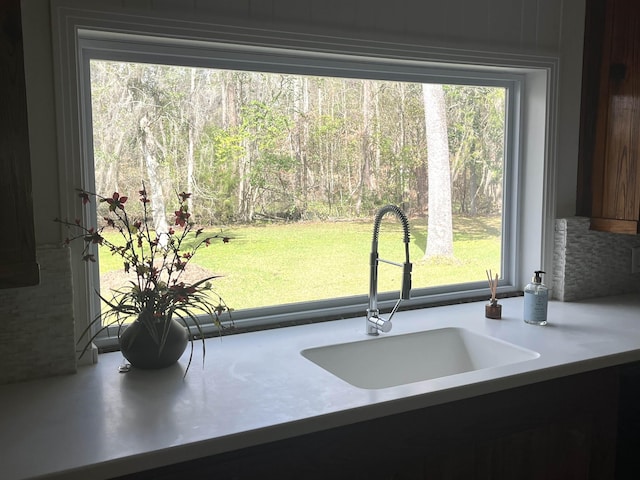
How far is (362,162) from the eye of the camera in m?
2.31

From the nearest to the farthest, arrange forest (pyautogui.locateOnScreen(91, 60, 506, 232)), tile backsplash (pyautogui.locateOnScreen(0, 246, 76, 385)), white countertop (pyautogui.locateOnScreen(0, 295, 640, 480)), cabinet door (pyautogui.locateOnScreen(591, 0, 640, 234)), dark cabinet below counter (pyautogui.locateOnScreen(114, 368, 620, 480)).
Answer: white countertop (pyautogui.locateOnScreen(0, 295, 640, 480)) < dark cabinet below counter (pyautogui.locateOnScreen(114, 368, 620, 480)) < tile backsplash (pyautogui.locateOnScreen(0, 246, 76, 385)) < forest (pyautogui.locateOnScreen(91, 60, 506, 232)) < cabinet door (pyautogui.locateOnScreen(591, 0, 640, 234))

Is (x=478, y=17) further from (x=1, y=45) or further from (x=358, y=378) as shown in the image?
(x=1, y=45)

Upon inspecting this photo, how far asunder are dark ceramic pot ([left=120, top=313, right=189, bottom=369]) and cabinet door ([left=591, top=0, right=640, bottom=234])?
1706mm

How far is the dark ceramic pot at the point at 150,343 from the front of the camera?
166cm

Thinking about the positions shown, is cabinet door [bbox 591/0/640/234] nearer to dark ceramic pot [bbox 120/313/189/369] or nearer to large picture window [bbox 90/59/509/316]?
large picture window [bbox 90/59/509/316]

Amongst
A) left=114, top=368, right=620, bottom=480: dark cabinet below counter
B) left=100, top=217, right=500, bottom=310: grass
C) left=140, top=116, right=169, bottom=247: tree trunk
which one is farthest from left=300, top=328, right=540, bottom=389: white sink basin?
left=140, top=116, right=169, bottom=247: tree trunk

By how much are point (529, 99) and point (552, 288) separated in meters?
0.77

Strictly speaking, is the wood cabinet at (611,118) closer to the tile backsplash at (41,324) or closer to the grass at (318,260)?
the grass at (318,260)

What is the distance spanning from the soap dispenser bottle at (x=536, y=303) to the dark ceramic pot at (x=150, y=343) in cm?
121

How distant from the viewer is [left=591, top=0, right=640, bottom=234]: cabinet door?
233 centimetres

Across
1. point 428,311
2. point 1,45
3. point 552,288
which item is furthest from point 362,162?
point 1,45

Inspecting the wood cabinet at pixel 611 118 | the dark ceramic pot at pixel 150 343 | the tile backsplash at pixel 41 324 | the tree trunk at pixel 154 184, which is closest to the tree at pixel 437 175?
the wood cabinet at pixel 611 118

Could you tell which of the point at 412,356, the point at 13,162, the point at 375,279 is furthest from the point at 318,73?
the point at 13,162

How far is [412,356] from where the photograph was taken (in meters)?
2.12
